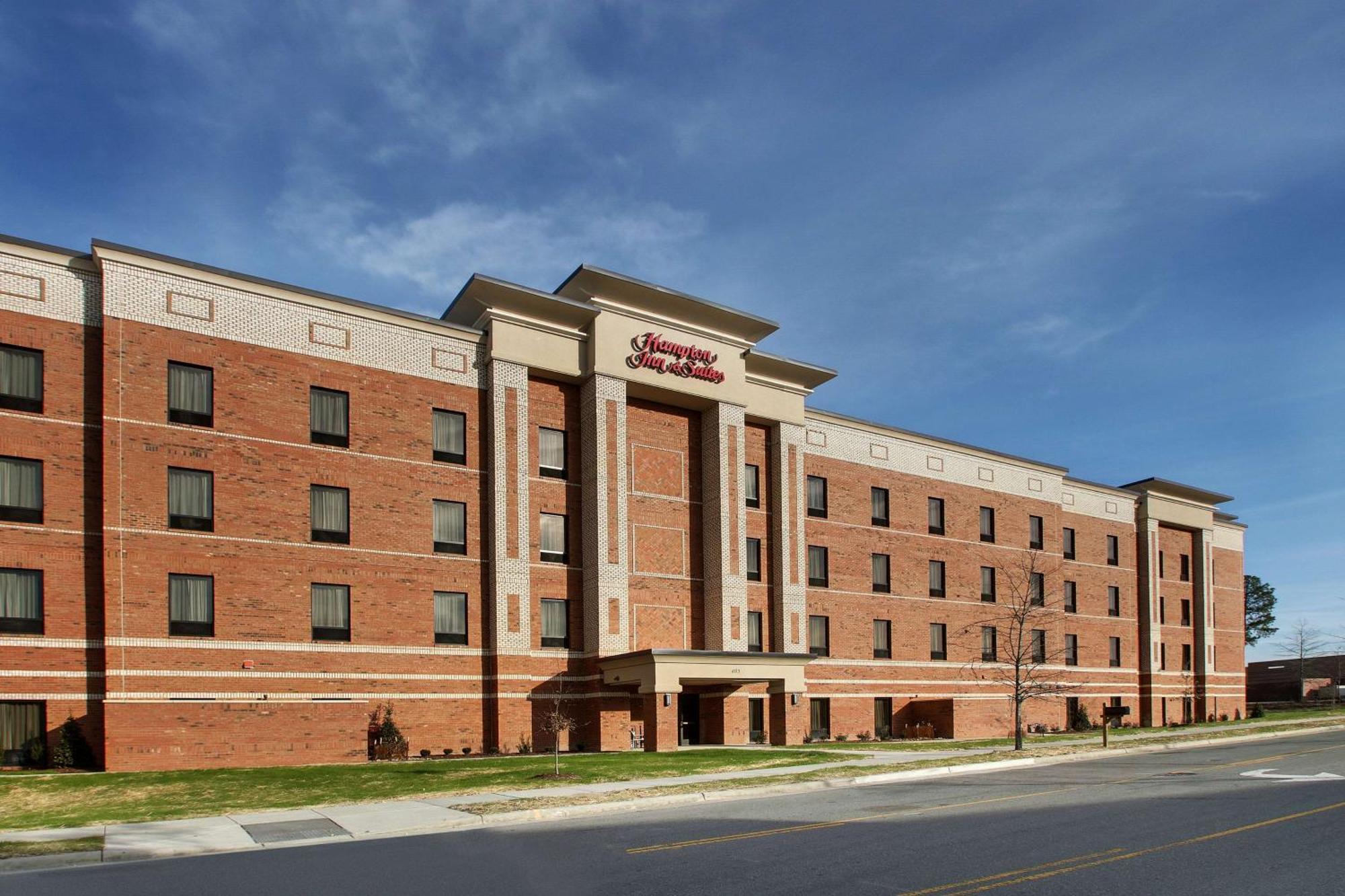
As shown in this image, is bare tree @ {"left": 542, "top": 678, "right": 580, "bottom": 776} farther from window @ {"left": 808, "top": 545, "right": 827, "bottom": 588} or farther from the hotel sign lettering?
window @ {"left": 808, "top": 545, "right": 827, "bottom": 588}

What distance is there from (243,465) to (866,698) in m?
27.7

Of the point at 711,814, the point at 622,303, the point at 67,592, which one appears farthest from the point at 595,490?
the point at 711,814

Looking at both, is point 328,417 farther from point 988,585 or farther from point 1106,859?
point 988,585

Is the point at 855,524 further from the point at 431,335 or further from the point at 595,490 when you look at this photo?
the point at 431,335

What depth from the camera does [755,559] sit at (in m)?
42.4

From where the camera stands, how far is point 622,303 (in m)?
38.8

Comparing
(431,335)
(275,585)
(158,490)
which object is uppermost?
(431,335)

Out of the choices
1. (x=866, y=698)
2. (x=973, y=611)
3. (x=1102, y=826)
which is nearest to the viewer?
(x=1102, y=826)

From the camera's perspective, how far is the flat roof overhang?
34875 mm

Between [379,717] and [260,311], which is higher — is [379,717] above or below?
below

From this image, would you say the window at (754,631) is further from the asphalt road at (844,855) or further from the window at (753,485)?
the asphalt road at (844,855)

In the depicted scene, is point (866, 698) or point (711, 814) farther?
point (866, 698)

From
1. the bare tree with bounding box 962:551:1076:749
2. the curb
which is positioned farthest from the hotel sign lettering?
the bare tree with bounding box 962:551:1076:749

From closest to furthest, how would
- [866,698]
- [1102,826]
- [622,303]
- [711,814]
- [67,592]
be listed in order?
[1102,826], [711,814], [67,592], [622,303], [866,698]
